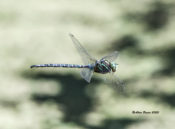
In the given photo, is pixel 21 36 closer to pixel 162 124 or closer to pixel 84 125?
pixel 84 125

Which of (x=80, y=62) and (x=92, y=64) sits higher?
(x=80, y=62)

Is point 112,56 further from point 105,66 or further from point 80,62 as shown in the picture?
point 80,62

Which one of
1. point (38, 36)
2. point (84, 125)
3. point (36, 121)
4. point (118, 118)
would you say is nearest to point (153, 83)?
point (118, 118)

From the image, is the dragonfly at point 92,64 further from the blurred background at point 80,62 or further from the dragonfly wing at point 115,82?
the blurred background at point 80,62

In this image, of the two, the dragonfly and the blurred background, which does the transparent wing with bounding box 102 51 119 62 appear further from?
the blurred background

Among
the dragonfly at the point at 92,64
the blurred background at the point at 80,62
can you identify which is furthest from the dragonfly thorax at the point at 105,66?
the blurred background at the point at 80,62

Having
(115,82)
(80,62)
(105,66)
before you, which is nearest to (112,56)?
(105,66)
